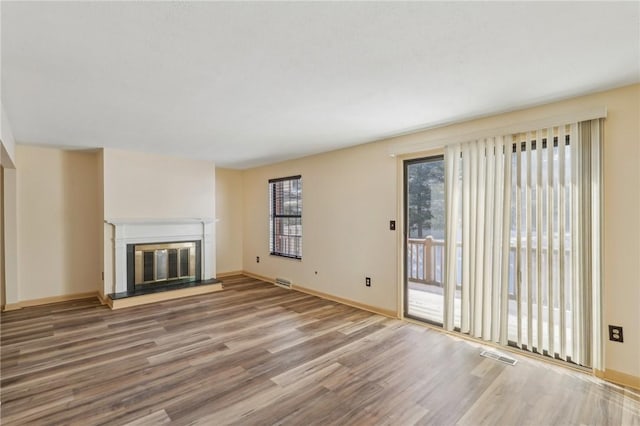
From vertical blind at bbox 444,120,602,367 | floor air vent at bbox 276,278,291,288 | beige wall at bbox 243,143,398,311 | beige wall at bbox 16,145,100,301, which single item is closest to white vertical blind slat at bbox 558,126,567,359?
vertical blind at bbox 444,120,602,367

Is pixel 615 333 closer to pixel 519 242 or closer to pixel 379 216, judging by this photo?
pixel 519 242

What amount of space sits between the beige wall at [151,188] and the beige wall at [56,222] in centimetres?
60

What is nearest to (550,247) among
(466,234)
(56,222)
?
(466,234)

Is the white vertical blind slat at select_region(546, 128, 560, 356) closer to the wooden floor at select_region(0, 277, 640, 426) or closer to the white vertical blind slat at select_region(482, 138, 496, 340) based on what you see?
the wooden floor at select_region(0, 277, 640, 426)

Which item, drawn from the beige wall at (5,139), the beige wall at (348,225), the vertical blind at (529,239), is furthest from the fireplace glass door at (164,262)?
the vertical blind at (529,239)

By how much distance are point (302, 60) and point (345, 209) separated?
2789 mm

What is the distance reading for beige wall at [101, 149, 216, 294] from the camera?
4488mm

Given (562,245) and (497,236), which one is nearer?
(562,245)

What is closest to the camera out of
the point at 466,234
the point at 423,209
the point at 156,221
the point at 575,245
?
the point at 575,245

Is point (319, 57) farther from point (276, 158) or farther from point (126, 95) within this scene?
point (276, 158)

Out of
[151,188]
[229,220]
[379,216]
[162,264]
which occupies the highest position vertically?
[151,188]

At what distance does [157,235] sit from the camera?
4.90 meters

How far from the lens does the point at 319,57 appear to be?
1.86 metres

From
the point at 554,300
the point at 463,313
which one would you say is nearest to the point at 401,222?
the point at 463,313
